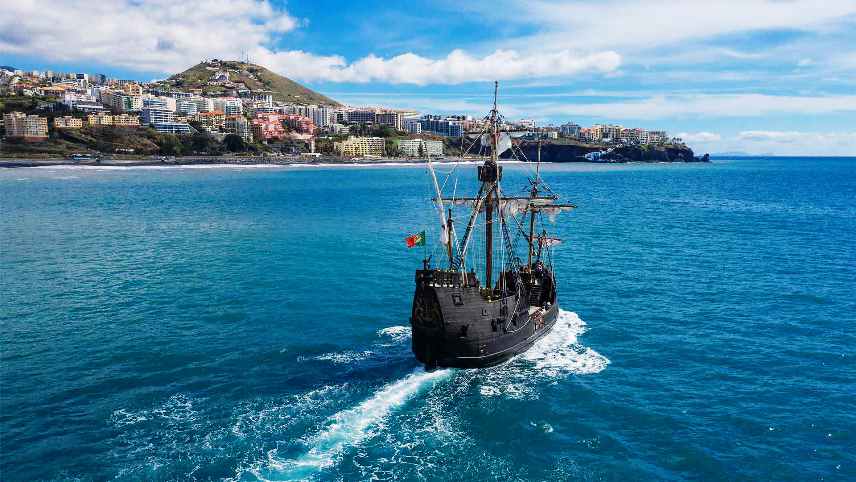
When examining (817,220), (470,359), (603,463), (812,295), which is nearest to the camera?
(603,463)

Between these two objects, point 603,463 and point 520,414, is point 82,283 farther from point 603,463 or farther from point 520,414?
point 603,463

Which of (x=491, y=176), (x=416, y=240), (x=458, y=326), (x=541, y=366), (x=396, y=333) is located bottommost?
(x=541, y=366)

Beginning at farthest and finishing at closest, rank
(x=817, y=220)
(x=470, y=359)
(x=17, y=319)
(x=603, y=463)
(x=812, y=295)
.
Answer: (x=817, y=220) → (x=812, y=295) → (x=17, y=319) → (x=470, y=359) → (x=603, y=463)

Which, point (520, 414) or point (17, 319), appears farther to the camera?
point (17, 319)

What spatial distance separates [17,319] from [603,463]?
122ft

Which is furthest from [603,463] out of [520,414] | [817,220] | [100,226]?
[817,220]

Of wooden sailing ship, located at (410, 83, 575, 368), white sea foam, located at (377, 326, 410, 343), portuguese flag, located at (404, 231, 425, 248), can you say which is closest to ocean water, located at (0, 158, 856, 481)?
white sea foam, located at (377, 326, 410, 343)

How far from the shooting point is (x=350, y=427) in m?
25.9

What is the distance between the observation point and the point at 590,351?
35.8m

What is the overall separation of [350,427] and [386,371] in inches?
243

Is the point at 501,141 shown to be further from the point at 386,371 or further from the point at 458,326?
the point at 386,371

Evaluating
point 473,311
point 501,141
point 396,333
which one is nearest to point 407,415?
point 473,311

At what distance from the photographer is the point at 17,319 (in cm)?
3900

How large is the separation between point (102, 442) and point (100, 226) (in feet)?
202
